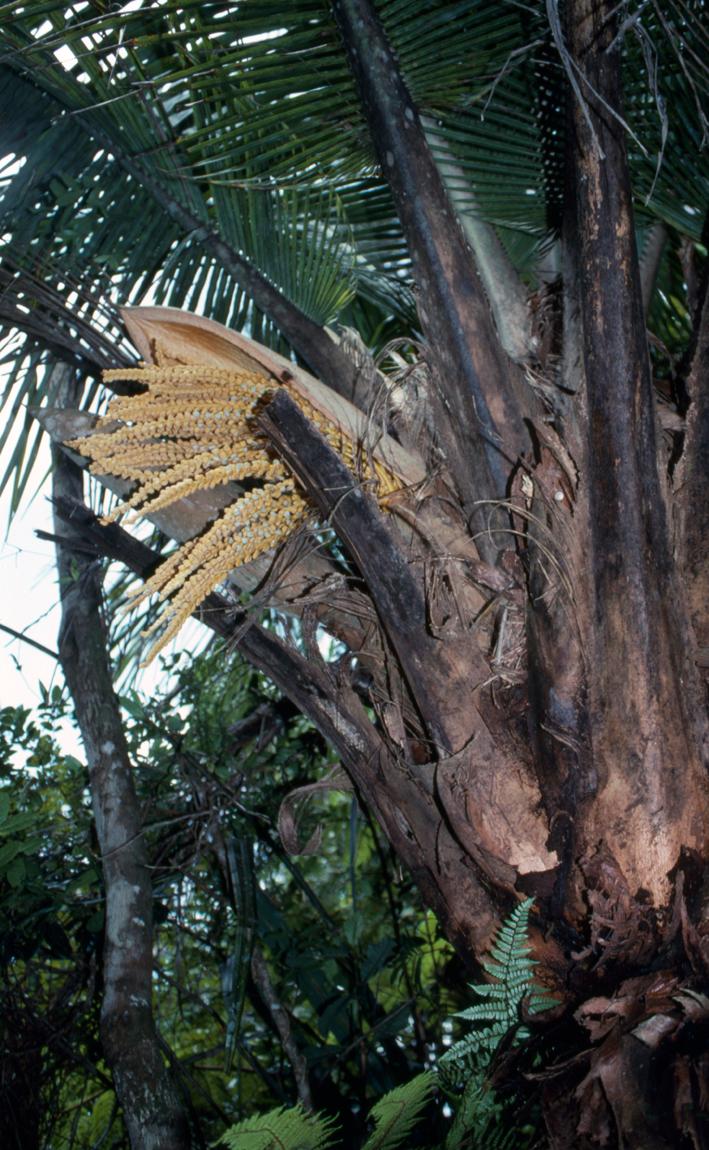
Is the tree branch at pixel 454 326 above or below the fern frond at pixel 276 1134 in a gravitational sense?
above

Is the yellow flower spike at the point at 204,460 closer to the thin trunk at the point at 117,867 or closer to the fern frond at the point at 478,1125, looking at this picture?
the thin trunk at the point at 117,867

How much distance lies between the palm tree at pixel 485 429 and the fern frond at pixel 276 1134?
35cm

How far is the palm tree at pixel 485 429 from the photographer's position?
157 cm

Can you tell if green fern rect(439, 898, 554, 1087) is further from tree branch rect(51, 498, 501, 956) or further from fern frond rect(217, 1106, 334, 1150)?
fern frond rect(217, 1106, 334, 1150)

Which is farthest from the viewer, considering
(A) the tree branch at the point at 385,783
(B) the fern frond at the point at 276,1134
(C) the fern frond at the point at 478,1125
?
(A) the tree branch at the point at 385,783

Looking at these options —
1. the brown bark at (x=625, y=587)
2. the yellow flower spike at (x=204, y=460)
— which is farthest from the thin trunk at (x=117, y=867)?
the brown bark at (x=625, y=587)

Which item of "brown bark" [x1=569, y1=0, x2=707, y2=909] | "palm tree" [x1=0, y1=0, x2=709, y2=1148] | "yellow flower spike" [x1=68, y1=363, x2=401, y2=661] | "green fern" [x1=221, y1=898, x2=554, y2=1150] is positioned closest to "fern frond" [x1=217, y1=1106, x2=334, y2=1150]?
"green fern" [x1=221, y1=898, x2=554, y2=1150]

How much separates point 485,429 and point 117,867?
57.2 inches

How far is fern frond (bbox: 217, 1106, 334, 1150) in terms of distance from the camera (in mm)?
1261

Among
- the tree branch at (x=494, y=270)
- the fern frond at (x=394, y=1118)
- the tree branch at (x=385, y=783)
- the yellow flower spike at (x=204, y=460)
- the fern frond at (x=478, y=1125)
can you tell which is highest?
the tree branch at (x=494, y=270)

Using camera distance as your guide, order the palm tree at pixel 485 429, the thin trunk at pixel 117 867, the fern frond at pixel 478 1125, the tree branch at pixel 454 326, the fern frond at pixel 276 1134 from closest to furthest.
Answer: the fern frond at pixel 276 1134 < the fern frond at pixel 478 1125 < the palm tree at pixel 485 429 < the tree branch at pixel 454 326 < the thin trunk at pixel 117 867

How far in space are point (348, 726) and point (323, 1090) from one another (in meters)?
1.36

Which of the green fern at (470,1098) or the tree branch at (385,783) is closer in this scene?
the green fern at (470,1098)

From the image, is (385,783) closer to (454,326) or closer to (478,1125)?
(478,1125)
